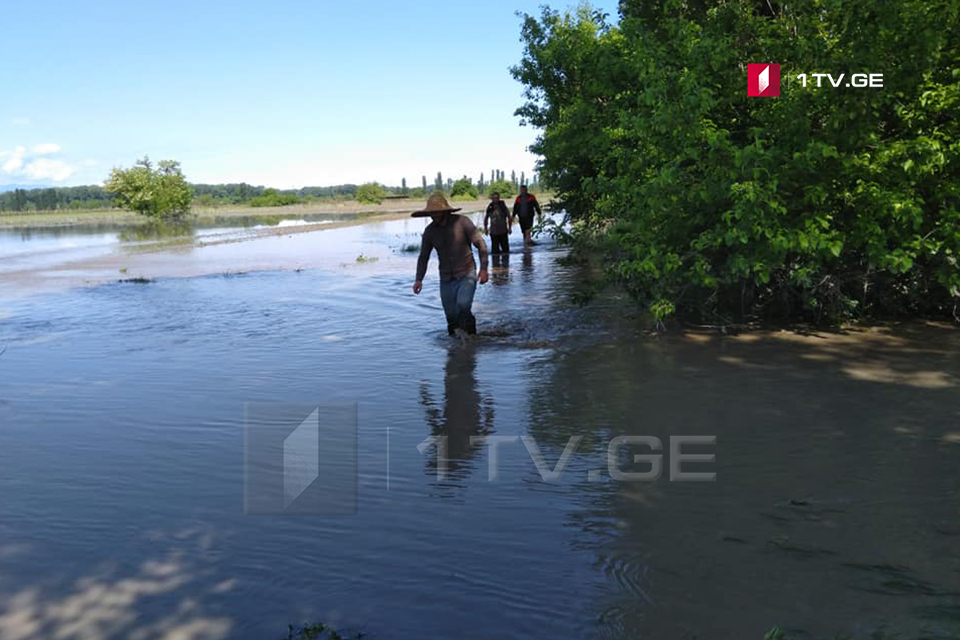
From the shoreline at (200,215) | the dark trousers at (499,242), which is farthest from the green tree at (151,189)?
the dark trousers at (499,242)

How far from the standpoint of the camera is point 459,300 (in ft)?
31.7

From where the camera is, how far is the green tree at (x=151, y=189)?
226 ft

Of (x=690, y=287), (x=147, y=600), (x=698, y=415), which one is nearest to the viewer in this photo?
(x=147, y=600)

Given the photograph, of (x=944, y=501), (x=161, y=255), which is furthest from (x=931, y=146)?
(x=161, y=255)

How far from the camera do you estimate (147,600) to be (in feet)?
11.9

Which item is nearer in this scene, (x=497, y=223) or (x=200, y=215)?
(x=497, y=223)

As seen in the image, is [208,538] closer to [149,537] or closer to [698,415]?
[149,537]

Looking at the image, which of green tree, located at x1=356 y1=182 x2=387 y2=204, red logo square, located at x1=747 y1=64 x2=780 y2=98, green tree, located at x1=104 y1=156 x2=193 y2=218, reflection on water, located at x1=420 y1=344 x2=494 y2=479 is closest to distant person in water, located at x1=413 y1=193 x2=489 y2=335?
reflection on water, located at x1=420 y1=344 x2=494 y2=479

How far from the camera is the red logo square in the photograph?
8.62m

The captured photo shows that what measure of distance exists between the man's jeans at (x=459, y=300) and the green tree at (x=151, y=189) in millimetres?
65986

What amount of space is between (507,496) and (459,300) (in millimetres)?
5098

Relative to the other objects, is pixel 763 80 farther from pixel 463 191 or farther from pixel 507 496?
pixel 463 191

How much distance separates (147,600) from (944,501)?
428 cm
